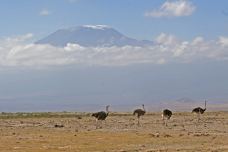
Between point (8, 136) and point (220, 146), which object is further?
point (8, 136)

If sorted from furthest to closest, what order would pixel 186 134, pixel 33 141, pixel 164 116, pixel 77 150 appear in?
pixel 164 116 → pixel 186 134 → pixel 33 141 → pixel 77 150

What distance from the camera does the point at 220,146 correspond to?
39.5m

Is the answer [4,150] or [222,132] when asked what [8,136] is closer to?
[4,150]

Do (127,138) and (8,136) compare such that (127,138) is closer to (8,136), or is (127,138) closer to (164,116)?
(8,136)

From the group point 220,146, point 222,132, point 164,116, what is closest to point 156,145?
point 220,146

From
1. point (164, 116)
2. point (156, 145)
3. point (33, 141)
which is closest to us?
point (156, 145)

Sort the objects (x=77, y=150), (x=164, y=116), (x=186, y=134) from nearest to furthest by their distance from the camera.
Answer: (x=77, y=150), (x=186, y=134), (x=164, y=116)

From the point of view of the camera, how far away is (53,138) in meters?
47.2

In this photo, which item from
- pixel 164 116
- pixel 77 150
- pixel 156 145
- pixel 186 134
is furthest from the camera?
pixel 164 116

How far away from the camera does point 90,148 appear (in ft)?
130

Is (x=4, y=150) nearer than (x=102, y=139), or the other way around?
(x=4, y=150)

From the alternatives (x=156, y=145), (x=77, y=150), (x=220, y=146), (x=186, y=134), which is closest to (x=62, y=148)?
(x=77, y=150)

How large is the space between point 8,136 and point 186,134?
12334 mm

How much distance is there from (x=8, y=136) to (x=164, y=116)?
22.2 m
